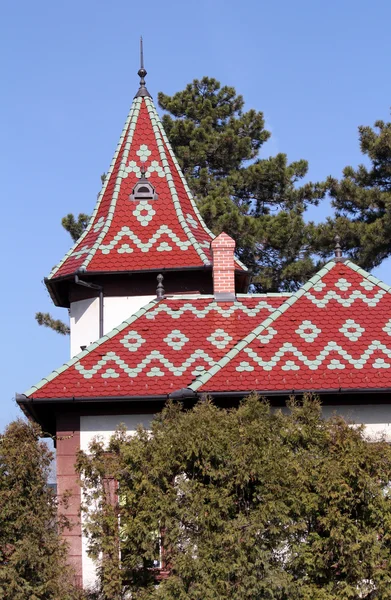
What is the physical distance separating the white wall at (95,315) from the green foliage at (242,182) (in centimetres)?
1207

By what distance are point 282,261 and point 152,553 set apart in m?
22.2

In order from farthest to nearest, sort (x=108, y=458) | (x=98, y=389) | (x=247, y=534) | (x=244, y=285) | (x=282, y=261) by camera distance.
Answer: (x=282, y=261), (x=244, y=285), (x=98, y=389), (x=108, y=458), (x=247, y=534)

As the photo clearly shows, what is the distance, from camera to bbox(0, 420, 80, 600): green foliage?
43.0ft

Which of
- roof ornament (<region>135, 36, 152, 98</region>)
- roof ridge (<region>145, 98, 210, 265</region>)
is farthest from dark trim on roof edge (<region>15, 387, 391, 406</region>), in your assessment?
roof ornament (<region>135, 36, 152, 98</region>)

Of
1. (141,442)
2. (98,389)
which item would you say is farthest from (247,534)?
(98,389)

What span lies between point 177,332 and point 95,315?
324 cm

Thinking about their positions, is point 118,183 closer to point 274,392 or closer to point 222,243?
point 222,243

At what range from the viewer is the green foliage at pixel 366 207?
32500mm

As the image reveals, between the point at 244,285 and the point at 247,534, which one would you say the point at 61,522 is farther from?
the point at 244,285

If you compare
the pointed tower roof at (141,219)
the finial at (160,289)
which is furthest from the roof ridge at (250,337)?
the pointed tower roof at (141,219)

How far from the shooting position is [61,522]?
45.5 feet

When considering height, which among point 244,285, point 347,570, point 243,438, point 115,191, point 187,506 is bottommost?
point 347,570

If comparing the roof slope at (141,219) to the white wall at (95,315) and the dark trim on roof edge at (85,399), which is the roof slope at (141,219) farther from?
the dark trim on roof edge at (85,399)

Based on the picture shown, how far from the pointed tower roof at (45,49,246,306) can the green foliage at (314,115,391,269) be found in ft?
36.3
